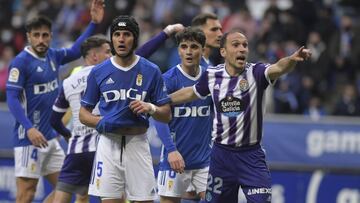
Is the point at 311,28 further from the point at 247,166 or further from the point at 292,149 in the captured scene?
the point at 247,166

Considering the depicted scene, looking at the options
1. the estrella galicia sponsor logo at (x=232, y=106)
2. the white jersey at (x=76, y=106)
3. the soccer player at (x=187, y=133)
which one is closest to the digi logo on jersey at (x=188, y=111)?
the soccer player at (x=187, y=133)

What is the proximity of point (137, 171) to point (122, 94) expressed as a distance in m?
0.76

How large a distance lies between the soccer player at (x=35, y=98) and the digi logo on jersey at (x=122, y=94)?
2.29 metres

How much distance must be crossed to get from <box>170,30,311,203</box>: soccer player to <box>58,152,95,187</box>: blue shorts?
1.89 m

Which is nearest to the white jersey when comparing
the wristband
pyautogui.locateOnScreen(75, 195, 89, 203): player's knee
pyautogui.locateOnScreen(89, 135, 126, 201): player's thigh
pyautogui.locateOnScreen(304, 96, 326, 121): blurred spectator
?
pyautogui.locateOnScreen(75, 195, 89, 203): player's knee

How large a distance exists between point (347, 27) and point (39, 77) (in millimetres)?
9332

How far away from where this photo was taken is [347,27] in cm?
2022

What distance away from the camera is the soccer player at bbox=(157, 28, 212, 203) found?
37.1 ft

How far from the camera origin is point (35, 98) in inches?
488

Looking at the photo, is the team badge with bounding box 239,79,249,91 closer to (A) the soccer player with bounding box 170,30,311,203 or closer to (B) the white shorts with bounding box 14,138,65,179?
(A) the soccer player with bounding box 170,30,311,203

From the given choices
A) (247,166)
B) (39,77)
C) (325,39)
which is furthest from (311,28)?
(247,166)

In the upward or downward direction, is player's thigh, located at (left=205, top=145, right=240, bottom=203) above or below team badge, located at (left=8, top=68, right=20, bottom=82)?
below

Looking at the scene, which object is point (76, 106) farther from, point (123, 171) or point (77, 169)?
point (123, 171)

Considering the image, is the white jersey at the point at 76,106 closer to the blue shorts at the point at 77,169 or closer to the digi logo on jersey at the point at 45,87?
the blue shorts at the point at 77,169
